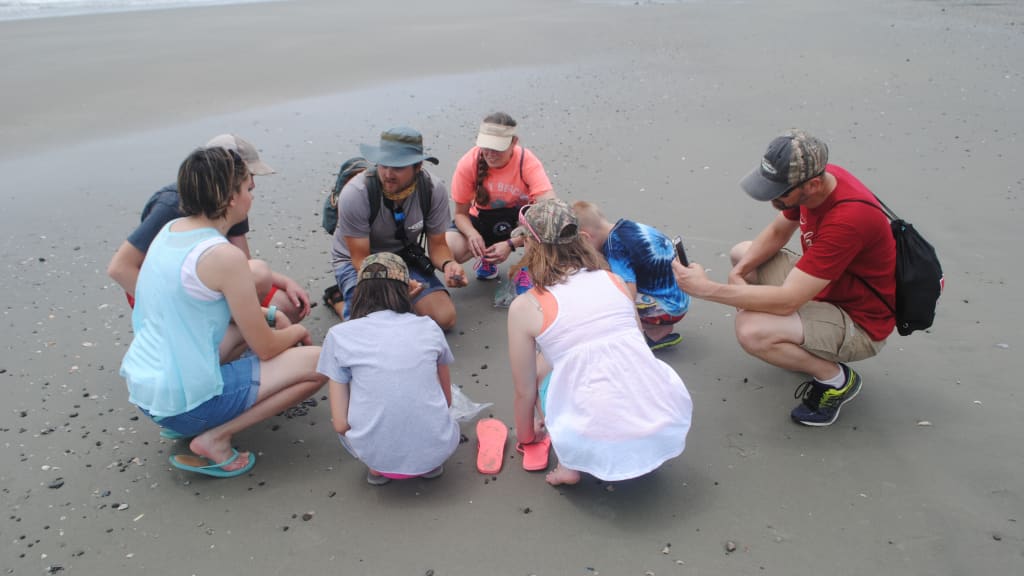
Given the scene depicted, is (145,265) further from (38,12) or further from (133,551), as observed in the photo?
(38,12)

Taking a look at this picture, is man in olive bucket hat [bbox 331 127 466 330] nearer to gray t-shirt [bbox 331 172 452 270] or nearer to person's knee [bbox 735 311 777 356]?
gray t-shirt [bbox 331 172 452 270]

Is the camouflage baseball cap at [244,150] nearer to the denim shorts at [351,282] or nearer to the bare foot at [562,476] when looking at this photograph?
the denim shorts at [351,282]

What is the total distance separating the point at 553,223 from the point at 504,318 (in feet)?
5.65

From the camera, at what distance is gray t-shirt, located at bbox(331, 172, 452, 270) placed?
13.9ft

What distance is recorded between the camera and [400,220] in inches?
172

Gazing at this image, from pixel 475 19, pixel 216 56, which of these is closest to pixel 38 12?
pixel 216 56

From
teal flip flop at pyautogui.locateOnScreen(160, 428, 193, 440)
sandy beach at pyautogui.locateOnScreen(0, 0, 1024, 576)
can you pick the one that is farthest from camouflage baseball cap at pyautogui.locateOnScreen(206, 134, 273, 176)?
teal flip flop at pyautogui.locateOnScreen(160, 428, 193, 440)

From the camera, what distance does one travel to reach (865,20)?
41.7 feet

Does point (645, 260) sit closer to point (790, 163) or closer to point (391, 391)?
point (790, 163)

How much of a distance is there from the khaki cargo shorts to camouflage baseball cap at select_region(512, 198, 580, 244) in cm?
126

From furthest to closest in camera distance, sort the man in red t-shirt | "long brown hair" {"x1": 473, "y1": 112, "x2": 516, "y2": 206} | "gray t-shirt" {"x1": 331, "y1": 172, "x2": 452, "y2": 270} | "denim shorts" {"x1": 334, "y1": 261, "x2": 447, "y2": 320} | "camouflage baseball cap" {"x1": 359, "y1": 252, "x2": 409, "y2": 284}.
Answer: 1. "long brown hair" {"x1": 473, "y1": 112, "x2": 516, "y2": 206}
2. "denim shorts" {"x1": 334, "y1": 261, "x2": 447, "y2": 320}
3. "gray t-shirt" {"x1": 331, "y1": 172, "x2": 452, "y2": 270}
4. the man in red t-shirt
5. "camouflage baseball cap" {"x1": 359, "y1": 252, "x2": 409, "y2": 284}

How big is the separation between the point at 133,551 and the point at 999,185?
6.55 m

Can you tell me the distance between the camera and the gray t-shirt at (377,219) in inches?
166

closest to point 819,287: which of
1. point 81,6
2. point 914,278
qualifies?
point 914,278
